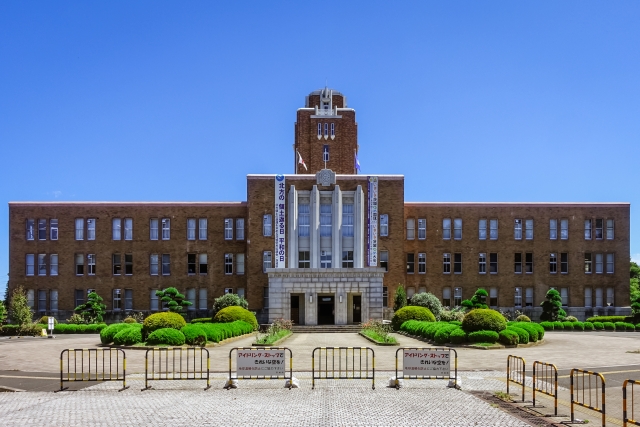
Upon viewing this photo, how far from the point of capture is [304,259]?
174 feet

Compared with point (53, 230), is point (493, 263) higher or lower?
lower

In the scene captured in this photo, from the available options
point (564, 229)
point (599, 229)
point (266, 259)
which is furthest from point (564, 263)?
point (266, 259)

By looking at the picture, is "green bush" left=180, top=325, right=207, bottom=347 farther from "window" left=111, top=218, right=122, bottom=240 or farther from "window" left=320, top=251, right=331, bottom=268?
"window" left=111, top=218, right=122, bottom=240

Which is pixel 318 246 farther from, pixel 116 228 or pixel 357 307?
pixel 116 228

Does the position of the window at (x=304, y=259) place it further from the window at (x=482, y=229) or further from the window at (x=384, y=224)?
the window at (x=482, y=229)

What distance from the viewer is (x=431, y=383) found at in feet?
62.3

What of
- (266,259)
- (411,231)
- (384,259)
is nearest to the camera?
(266,259)

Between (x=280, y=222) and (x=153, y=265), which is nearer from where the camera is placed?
(x=280, y=222)

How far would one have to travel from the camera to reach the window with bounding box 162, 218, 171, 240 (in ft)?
186

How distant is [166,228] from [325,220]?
44.2 ft

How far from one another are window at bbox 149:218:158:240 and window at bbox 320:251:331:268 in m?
14.2

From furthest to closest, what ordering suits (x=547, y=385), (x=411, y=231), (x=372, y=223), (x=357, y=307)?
(x=411, y=231) < (x=372, y=223) < (x=357, y=307) < (x=547, y=385)

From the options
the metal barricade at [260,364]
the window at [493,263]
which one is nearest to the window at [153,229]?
the window at [493,263]

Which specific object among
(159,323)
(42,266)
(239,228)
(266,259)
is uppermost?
(239,228)
